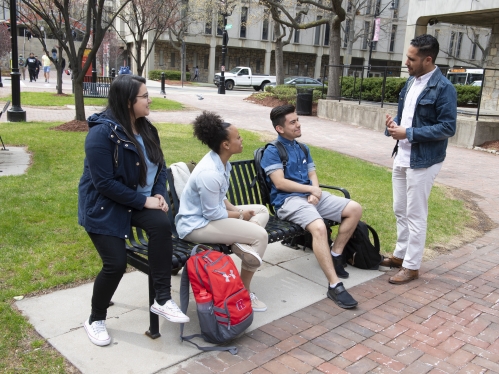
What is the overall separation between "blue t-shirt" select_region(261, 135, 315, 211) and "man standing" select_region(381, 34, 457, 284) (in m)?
0.81

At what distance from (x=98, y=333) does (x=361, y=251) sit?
2.46m

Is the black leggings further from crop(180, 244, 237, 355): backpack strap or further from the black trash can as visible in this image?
the black trash can

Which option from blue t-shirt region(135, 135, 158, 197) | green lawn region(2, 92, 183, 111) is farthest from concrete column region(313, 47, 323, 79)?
blue t-shirt region(135, 135, 158, 197)

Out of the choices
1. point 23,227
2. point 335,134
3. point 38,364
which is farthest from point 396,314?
point 335,134

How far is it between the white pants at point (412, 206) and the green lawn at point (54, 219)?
741mm

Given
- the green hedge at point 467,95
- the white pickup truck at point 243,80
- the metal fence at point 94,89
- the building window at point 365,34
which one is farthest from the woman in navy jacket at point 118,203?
the building window at point 365,34

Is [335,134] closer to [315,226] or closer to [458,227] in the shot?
[458,227]

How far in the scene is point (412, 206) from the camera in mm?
4297

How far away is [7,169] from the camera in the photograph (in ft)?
24.1

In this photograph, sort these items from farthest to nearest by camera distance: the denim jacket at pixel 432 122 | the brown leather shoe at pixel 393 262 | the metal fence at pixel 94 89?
the metal fence at pixel 94 89
the brown leather shoe at pixel 393 262
the denim jacket at pixel 432 122

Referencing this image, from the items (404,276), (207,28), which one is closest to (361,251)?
(404,276)

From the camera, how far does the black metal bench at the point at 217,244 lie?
3303mm

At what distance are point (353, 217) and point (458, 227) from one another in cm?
237

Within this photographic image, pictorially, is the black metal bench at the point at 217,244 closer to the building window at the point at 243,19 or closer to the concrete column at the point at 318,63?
the building window at the point at 243,19
